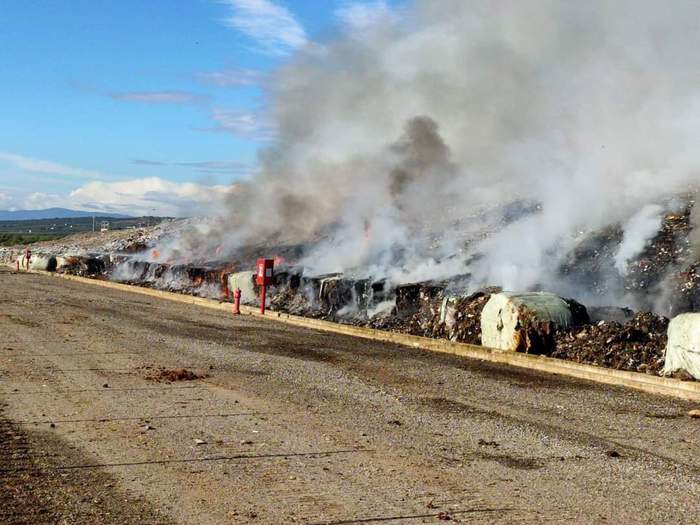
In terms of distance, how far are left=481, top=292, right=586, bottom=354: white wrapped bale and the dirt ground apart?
2.56 feet

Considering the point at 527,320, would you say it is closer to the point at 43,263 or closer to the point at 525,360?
the point at 525,360

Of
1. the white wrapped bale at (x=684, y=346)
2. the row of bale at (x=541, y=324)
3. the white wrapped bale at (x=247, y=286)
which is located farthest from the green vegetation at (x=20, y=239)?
the white wrapped bale at (x=684, y=346)

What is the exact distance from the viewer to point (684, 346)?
391 inches

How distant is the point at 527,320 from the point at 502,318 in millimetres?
475

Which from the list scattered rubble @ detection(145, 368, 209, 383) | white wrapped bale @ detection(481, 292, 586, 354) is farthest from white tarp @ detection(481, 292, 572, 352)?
scattered rubble @ detection(145, 368, 209, 383)

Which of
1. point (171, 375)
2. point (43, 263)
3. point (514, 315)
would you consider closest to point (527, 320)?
point (514, 315)

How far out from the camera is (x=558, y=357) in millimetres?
11898

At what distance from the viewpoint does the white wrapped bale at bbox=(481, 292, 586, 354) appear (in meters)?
12.2

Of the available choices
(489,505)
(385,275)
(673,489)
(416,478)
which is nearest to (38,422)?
(416,478)

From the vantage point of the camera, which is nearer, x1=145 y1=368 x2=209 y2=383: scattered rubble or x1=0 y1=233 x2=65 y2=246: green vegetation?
x1=145 y1=368 x2=209 y2=383: scattered rubble

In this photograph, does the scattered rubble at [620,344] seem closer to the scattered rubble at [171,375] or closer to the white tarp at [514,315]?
the white tarp at [514,315]

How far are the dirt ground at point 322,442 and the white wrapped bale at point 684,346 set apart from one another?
0.87 meters

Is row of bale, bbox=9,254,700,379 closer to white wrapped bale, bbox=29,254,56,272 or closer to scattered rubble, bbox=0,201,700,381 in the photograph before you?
scattered rubble, bbox=0,201,700,381

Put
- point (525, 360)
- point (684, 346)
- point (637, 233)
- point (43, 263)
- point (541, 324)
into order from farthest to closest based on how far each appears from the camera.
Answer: point (43, 263), point (637, 233), point (541, 324), point (525, 360), point (684, 346)
